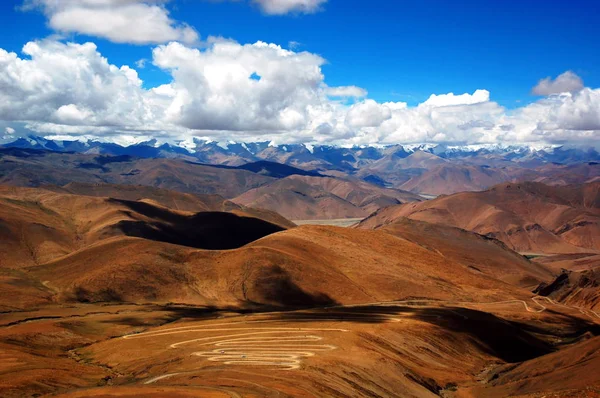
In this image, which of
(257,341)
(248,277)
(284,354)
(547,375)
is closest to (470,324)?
(547,375)

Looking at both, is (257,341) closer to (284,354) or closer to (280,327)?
(284,354)

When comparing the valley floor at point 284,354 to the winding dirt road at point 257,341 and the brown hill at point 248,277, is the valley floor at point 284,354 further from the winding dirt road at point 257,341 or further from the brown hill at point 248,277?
the brown hill at point 248,277

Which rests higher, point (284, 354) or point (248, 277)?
point (248, 277)

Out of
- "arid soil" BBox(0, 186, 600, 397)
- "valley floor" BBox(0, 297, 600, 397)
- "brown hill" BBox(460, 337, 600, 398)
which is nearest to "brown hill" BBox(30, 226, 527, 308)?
"arid soil" BBox(0, 186, 600, 397)

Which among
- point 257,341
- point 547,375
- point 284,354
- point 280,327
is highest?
point 280,327

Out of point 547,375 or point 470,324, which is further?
point 470,324

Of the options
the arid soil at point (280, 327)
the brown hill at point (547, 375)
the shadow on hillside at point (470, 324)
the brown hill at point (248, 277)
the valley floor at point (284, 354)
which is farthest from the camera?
the brown hill at point (248, 277)

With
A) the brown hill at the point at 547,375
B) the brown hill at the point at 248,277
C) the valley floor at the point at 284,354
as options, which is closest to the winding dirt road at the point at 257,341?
the valley floor at the point at 284,354

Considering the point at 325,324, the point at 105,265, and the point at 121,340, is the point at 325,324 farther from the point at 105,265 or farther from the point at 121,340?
the point at 105,265

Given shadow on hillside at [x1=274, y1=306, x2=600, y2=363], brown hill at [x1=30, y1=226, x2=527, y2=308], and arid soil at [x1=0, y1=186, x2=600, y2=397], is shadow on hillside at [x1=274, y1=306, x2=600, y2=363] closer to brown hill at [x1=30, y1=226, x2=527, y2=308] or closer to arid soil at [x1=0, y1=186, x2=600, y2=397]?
arid soil at [x1=0, y1=186, x2=600, y2=397]

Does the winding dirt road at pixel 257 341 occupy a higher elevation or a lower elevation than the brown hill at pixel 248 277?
lower

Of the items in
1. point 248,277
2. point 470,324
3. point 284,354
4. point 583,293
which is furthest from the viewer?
point 583,293
